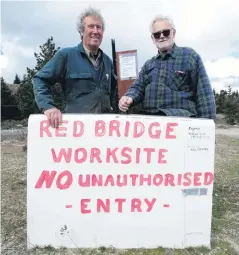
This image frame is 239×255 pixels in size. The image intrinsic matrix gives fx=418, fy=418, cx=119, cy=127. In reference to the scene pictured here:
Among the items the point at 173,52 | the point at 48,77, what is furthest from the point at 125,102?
the point at 48,77

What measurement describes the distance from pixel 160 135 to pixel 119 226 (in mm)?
803

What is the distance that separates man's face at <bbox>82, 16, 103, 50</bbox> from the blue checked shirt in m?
0.53

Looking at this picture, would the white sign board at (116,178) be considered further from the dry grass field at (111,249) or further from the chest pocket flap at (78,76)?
the chest pocket flap at (78,76)

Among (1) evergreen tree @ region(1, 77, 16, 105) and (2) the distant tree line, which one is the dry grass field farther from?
(1) evergreen tree @ region(1, 77, 16, 105)

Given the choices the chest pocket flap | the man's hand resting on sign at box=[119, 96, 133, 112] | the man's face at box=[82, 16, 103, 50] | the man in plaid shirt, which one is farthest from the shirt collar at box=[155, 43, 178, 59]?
the chest pocket flap

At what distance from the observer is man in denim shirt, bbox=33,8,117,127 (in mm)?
3529

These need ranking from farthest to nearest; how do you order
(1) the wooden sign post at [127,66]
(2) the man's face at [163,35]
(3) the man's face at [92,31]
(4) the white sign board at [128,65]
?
Result: (4) the white sign board at [128,65], (1) the wooden sign post at [127,66], (3) the man's face at [92,31], (2) the man's face at [163,35]

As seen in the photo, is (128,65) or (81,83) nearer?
(81,83)

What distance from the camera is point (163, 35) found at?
11.1ft

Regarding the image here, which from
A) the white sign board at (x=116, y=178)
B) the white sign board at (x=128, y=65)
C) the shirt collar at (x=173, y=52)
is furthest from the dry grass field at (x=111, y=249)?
the white sign board at (x=128, y=65)

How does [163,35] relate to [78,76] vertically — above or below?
above

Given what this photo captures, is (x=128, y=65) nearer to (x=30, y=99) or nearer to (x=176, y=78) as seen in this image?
(x=176, y=78)

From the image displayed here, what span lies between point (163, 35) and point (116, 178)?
3.97 feet

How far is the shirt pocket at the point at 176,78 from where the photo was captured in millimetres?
3391
